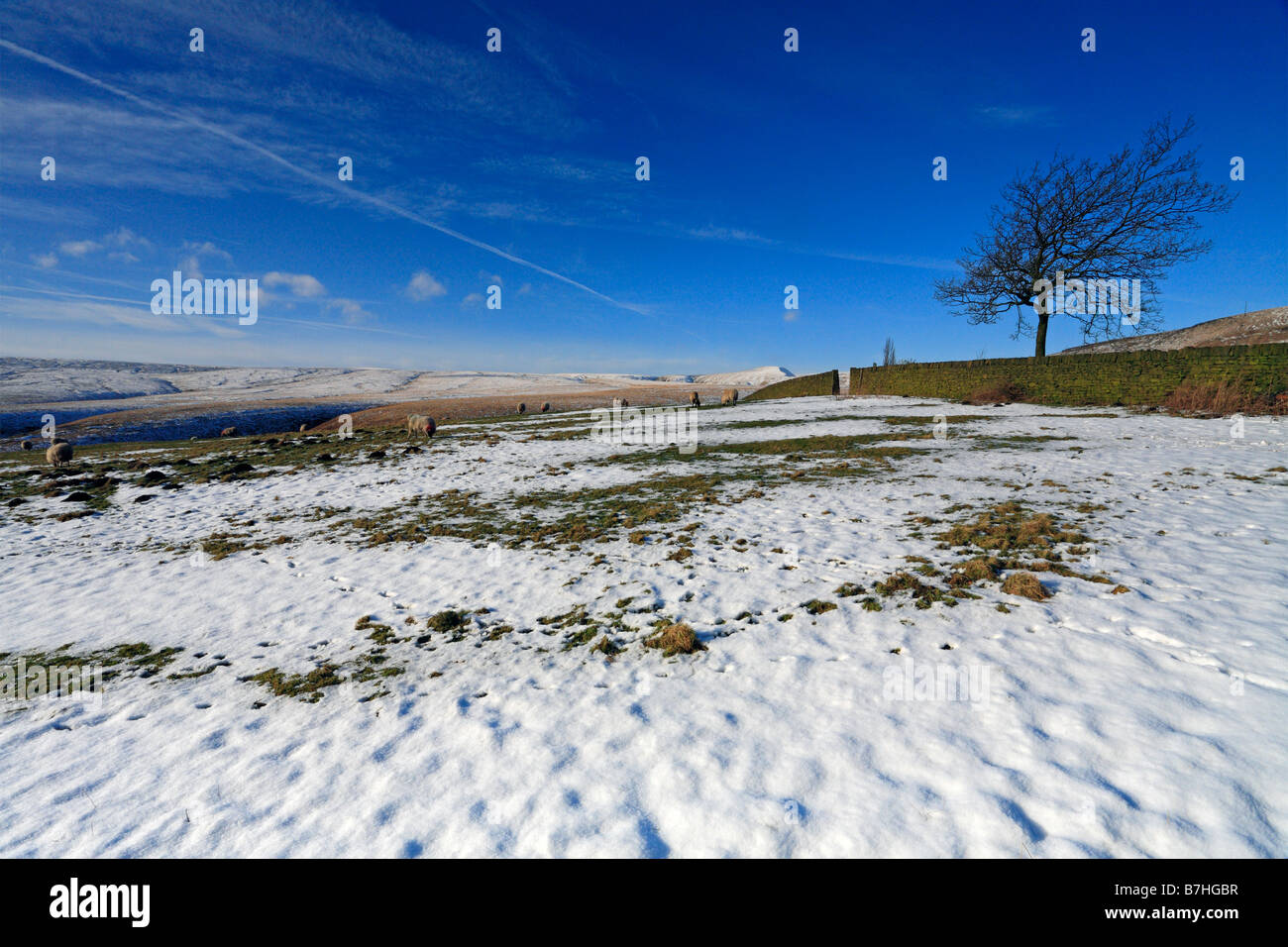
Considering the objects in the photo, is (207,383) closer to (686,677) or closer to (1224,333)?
(686,677)

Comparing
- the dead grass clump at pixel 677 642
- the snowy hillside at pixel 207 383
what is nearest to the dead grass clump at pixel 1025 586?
the dead grass clump at pixel 677 642

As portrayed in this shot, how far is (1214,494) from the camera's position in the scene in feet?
26.9

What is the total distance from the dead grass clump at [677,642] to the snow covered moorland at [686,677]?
0.03m

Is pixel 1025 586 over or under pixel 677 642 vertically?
over

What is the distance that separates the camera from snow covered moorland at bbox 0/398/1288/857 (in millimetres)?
2904

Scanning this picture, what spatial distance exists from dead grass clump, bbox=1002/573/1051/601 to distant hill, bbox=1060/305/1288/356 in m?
58.5

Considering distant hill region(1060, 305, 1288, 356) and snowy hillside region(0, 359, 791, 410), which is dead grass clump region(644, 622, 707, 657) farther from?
snowy hillside region(0, 359, 791, 410)

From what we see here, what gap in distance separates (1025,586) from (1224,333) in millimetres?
78935

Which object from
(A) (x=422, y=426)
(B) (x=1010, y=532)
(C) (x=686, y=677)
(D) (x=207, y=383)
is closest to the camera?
(C) (x=686, y=677)

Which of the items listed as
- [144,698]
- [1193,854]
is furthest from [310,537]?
[1193,854]

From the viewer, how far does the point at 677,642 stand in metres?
4.91

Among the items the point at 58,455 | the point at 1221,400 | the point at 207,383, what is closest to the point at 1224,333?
the point at 1221,400
